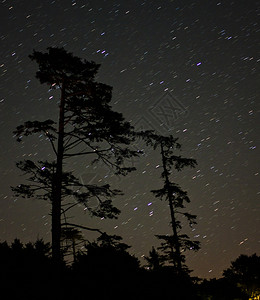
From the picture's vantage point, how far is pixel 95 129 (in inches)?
503

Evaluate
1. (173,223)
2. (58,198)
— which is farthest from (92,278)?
(173,223)

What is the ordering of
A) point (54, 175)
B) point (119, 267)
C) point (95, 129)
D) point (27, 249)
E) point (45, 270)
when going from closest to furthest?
point (45, 270)
point (119, 267)
point (27, 249)
point (54, 175)
point (95, 129)

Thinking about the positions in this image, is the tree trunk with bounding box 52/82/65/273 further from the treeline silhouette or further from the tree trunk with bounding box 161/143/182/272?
the tree trunk with bounding box 161/143/182/272

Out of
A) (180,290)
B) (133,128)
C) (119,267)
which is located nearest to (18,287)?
(119,267)

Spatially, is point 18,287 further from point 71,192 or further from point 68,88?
point 68,88

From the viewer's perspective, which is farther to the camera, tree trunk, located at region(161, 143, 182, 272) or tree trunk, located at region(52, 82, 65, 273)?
tree trunk, located at region(161, 143, 182, 272)

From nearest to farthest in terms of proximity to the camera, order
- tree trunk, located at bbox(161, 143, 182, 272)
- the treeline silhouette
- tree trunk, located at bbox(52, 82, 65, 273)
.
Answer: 1. the treeline silhouette
2. tree trunk, located at bbox(52, 82, 65, 273)
3. tree trunk, located at bbox(161, 143, 182, 272)

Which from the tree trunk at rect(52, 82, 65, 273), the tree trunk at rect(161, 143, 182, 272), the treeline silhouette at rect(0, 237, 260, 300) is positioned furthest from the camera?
the tree trunk at rect(161, 143, 182, 272)

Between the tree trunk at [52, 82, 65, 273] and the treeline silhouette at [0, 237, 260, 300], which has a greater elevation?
the tree trunk at [52, 82, 65, 273]

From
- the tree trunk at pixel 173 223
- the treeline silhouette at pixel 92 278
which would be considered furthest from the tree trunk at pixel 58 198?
the tree trunk at pixel 173 223

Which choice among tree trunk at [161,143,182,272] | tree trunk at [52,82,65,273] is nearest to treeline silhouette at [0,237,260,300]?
tree trunk at [52,82,65,273]

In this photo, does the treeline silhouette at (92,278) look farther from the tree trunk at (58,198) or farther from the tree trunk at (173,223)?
the tree trunk at (173,223)

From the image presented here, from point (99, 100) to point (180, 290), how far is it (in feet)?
27.7

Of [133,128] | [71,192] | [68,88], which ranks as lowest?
[71,192]
